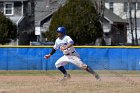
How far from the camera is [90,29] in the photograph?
42062 mm

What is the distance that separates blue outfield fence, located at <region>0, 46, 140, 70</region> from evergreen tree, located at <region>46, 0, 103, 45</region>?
47.7 feet

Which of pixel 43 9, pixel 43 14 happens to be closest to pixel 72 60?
pixel 43 14

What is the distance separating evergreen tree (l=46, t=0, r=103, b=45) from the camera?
137 feet

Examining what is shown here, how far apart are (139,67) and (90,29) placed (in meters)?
15.6

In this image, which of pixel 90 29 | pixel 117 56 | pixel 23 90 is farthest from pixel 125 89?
pixel 90 29

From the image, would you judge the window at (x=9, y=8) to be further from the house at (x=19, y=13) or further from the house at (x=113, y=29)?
the house at (x=113, y=29)

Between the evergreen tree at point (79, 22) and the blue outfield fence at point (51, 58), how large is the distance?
14.5 m

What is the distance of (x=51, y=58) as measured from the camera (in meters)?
26.8

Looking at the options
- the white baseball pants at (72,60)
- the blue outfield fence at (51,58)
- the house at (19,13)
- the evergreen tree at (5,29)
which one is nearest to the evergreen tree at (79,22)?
the evergreen tree at (5,29)

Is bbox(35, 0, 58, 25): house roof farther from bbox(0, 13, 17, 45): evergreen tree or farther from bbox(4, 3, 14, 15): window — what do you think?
bbox(0, 13, 17, 45): evergreen tree

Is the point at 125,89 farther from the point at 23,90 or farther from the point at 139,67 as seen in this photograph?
the point at 139,67

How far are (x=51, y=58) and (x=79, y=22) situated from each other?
51.2 feet

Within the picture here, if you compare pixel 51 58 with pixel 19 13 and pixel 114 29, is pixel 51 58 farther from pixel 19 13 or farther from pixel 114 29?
pixel 114 29

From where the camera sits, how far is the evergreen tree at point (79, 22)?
1642 inches
